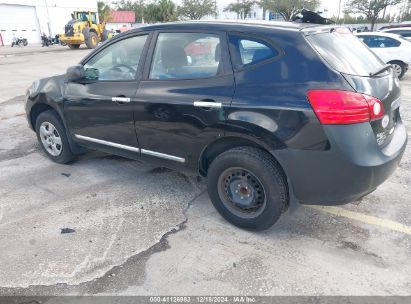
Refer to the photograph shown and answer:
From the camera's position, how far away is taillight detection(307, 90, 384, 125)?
2510mm

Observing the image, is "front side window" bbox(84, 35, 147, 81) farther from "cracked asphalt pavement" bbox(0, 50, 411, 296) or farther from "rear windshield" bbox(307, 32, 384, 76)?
"rear windshield" bbox(307, 32, 384, 76)

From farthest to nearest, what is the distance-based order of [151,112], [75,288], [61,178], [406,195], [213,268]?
[61,178] < [406,195] < [151,112] < [213,268] < [75,288]

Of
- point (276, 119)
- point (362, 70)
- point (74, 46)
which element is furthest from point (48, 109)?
point (74, 46)

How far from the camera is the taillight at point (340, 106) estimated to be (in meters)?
2.51

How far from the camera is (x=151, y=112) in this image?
11.2ft

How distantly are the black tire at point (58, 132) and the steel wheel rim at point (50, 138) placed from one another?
0.10ft

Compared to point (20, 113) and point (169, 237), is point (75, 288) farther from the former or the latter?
point (20, 113)

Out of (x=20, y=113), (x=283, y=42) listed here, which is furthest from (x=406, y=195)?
(x=20, y=113)

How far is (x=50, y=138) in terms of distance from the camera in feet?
15.4

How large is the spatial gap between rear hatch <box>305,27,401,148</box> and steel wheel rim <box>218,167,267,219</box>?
3.31 ft

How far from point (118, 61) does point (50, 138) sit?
161cm

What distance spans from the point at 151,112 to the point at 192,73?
1.83ft

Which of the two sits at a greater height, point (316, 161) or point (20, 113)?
point (316, 161)

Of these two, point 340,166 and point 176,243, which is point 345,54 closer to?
point 340,166
